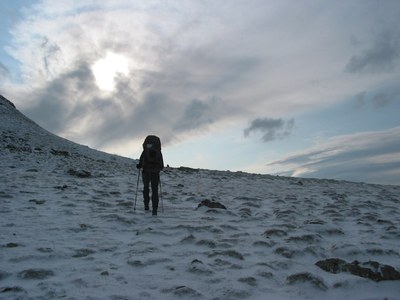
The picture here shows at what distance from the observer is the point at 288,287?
7.03 metres

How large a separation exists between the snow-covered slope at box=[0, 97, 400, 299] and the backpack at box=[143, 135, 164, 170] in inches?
68.6

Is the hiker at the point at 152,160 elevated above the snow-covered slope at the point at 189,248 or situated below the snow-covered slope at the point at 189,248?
above

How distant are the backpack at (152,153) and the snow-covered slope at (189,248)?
1743 mm

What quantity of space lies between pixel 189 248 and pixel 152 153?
5.43 metres

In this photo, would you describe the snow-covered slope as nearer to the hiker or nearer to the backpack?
the hiker

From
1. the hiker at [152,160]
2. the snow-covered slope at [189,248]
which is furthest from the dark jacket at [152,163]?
the snow-covered slope at [189,248]

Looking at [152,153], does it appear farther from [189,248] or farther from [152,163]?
[189,248]

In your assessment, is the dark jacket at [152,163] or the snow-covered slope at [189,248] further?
the dark jacket at [152,163]

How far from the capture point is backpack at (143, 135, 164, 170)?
1421 cm

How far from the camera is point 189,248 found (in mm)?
9484

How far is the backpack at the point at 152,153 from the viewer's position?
1421cm

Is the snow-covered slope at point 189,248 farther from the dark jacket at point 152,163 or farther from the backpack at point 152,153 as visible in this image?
the backpack at point 152,153

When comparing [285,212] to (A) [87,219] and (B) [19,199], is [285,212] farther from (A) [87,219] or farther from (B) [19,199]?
(B) [19,199]

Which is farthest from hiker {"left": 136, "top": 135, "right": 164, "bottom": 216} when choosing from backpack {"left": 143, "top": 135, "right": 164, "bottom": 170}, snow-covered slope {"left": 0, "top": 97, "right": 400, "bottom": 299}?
snow-covered slope {"left": 0, "top": 97, "right": 400, "bottom": 299}
